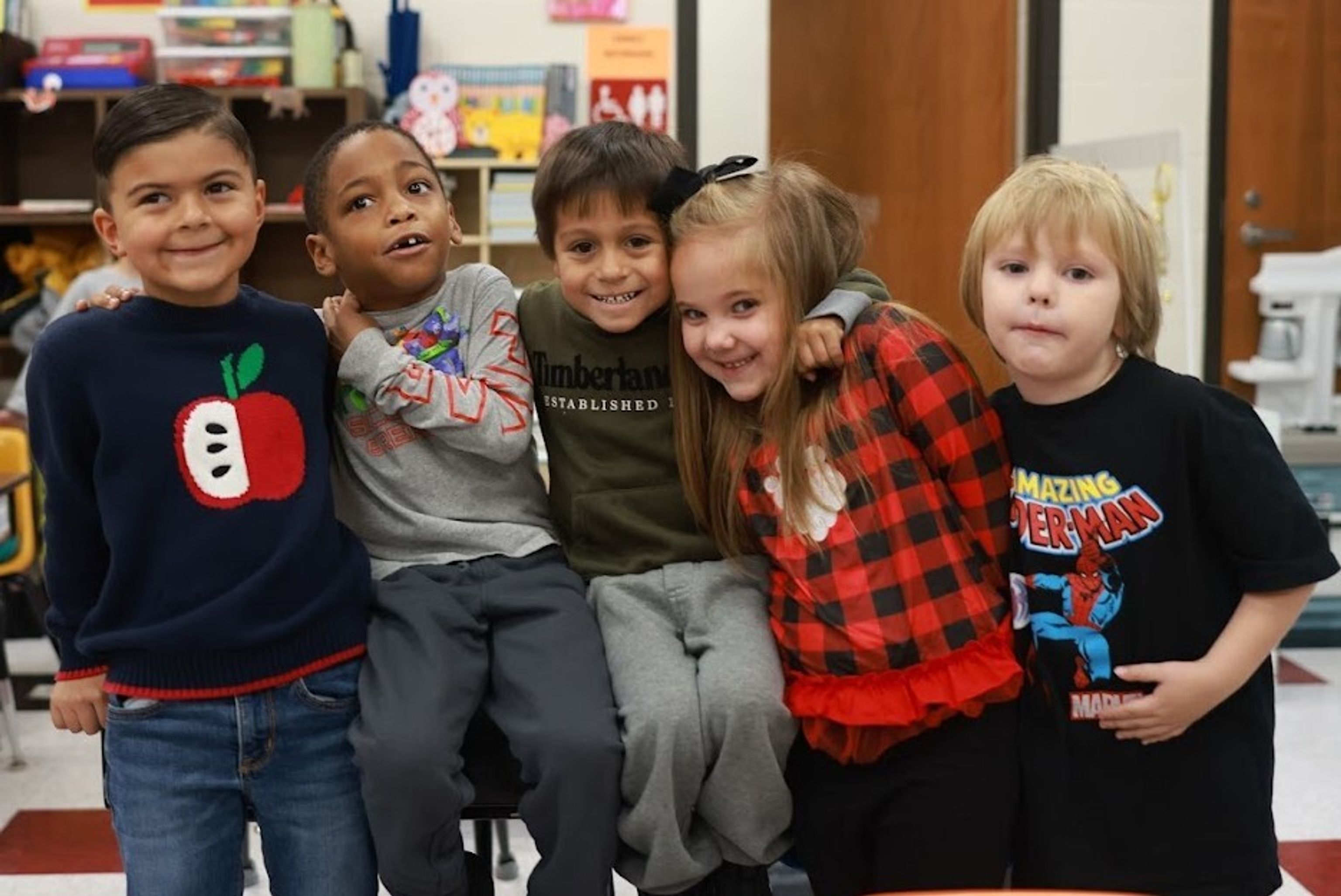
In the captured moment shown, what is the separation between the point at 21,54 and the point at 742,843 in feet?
13.6

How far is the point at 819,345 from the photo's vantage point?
1312mm

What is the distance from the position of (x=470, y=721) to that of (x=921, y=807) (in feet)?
1.48

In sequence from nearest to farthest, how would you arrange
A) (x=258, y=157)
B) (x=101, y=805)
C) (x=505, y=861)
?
(x=505, y=861)
(x=101, y=805)
(x=258, y=157)

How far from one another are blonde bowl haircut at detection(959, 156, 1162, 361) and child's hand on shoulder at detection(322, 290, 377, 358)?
64 cm

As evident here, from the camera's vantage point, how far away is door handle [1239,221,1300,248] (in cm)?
406

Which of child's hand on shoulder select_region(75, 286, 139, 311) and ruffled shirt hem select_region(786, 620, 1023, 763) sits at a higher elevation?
child's hand on shoulder select_region(75, 286, 139, 311)

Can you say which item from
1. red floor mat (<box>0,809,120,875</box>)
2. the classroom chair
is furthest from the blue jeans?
the classroom chair

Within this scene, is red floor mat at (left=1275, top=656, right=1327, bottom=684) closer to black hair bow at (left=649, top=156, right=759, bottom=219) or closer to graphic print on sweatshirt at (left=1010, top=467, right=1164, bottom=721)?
graphic print on sweatshirt at (left=1010, top=467, right=1164, bottom=721)

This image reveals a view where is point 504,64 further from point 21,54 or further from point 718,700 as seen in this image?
point 718,700

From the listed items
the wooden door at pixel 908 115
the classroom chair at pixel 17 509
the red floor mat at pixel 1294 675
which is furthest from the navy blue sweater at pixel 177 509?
the red floor mat at pixel 1294 675

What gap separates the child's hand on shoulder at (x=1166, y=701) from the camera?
121 cm

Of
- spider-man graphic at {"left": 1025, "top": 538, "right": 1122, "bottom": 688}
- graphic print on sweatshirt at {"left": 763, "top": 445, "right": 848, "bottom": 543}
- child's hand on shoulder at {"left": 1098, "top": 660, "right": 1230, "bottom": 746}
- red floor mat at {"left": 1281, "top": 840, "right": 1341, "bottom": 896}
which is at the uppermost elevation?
graphic print on sweatshirt at {"left": 763, "top": 445, "right": 848, "bottom": 543}

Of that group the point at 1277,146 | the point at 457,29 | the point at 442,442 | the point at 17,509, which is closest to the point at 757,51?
the point at 457,29

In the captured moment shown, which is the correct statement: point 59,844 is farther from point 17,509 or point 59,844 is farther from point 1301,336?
point 1301,336
